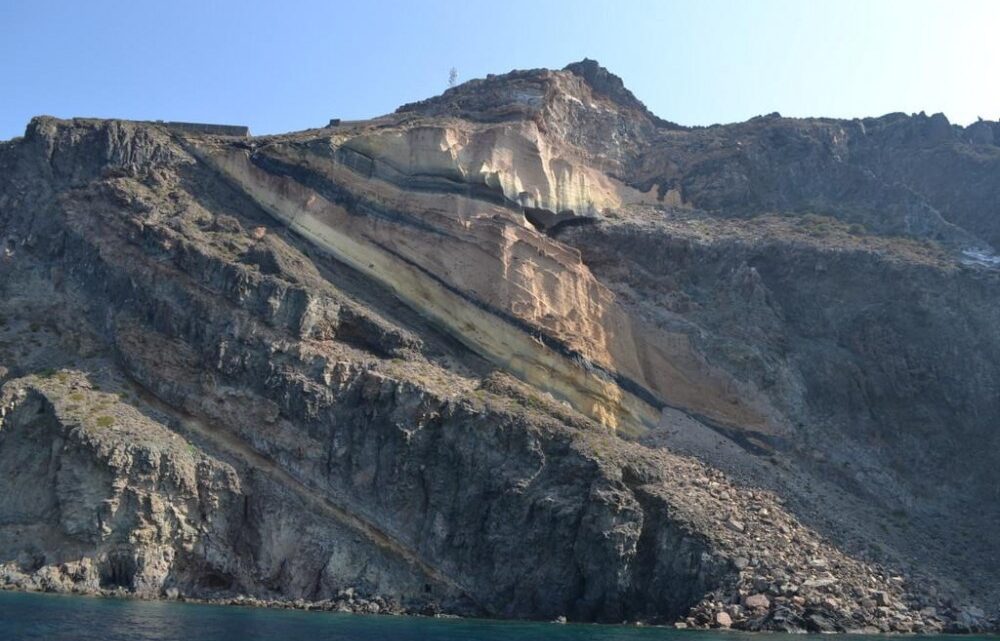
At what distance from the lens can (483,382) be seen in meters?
55.7

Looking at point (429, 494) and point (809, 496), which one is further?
point (809, 496)

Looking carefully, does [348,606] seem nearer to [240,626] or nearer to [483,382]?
[240,626]

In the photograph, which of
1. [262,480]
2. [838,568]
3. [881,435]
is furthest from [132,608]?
[881,435]

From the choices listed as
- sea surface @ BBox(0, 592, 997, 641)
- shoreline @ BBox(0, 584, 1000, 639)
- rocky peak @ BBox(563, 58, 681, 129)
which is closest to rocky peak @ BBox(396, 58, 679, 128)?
rocky peak @ BBox(563, 58, 681, 129)

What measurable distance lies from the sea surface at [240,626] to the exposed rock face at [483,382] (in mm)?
3805

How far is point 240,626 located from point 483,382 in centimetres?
2199

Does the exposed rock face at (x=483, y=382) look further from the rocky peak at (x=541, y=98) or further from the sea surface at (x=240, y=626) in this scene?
the sea surface at (x=240, y=626)

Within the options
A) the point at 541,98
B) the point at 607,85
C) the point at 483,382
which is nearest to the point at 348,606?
the point at 483,382

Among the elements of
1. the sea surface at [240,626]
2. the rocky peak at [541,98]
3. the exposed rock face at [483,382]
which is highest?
the rocky peak at [541,98]

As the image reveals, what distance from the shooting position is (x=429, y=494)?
5038 centimetres

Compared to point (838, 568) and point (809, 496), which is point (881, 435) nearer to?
point (809, 496)

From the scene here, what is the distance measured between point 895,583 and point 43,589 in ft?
122

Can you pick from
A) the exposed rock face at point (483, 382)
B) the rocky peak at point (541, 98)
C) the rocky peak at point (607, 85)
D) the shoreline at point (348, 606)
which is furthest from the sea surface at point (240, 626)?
the rocky peak at point (607, 85)

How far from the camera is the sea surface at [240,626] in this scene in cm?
3297
